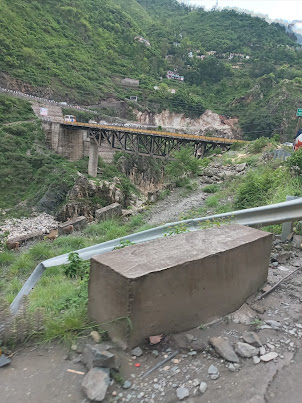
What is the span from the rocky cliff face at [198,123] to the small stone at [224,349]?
5629 cm

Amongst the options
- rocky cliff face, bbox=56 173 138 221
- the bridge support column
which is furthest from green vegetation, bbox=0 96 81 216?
rocky cliff face, bbox=56 173 138 221

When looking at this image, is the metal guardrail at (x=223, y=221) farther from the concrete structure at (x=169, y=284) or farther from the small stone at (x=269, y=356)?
the small stone at (x=269, y=356)

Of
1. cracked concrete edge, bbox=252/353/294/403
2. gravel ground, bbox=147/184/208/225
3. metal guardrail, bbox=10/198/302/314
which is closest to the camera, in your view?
cracked concrete edge, bbox=252/353/294/403

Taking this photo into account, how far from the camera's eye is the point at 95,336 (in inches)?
84.8

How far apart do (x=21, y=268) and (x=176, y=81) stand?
74.7 meters

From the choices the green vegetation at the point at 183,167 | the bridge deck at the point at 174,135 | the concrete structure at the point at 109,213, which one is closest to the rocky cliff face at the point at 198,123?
the bridge deck at the point at 174,135

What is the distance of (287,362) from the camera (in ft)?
6.77

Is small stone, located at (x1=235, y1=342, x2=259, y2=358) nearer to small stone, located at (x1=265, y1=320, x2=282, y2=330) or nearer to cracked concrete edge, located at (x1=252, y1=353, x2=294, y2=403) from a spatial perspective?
Answer: cracked concrete edge, located at (x1=252, y1=353, x2=294, y2=403)

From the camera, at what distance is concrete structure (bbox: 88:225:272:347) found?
6.70 ft

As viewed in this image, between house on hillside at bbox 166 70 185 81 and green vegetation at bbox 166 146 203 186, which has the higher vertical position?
house on hillside at bbox 166 70 185 81

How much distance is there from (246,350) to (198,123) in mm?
63296

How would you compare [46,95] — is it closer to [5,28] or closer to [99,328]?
[5,28]

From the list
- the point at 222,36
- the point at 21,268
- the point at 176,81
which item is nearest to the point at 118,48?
the point at 176,81

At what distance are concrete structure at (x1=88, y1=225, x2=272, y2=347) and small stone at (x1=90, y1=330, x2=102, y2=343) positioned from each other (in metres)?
0.08
